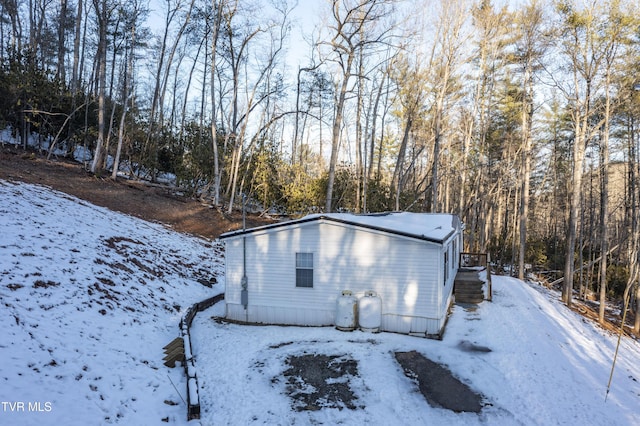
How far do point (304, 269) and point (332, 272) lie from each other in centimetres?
85

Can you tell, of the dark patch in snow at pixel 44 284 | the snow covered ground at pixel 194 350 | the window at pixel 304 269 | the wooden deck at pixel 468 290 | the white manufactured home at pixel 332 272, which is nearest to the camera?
the snow covered ground at pixel 194 350

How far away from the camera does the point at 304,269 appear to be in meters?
11.1

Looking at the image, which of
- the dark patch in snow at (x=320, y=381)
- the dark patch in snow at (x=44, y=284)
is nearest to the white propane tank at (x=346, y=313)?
the dark patch in snow at (x=320, y=381)

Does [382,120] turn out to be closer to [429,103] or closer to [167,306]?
[429,103]

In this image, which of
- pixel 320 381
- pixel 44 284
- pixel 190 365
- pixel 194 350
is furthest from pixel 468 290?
pixel 44 284

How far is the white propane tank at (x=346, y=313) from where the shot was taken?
33.8 feet

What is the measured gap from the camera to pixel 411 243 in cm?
1021

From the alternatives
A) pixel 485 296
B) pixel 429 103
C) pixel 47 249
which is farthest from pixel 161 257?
pixel 429 103

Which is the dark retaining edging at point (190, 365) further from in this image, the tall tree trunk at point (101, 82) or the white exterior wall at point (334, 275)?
the tall tree trunk at point (101, 82)

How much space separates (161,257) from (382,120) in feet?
75.6

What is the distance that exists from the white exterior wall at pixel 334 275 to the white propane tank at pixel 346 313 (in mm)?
377

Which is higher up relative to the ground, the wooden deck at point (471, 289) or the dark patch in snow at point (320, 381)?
the wooden deck at point (471, 289)

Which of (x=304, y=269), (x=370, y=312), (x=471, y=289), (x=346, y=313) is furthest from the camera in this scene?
(x=471, y=289)

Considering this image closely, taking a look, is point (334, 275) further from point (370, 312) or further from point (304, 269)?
point (370, 312)
